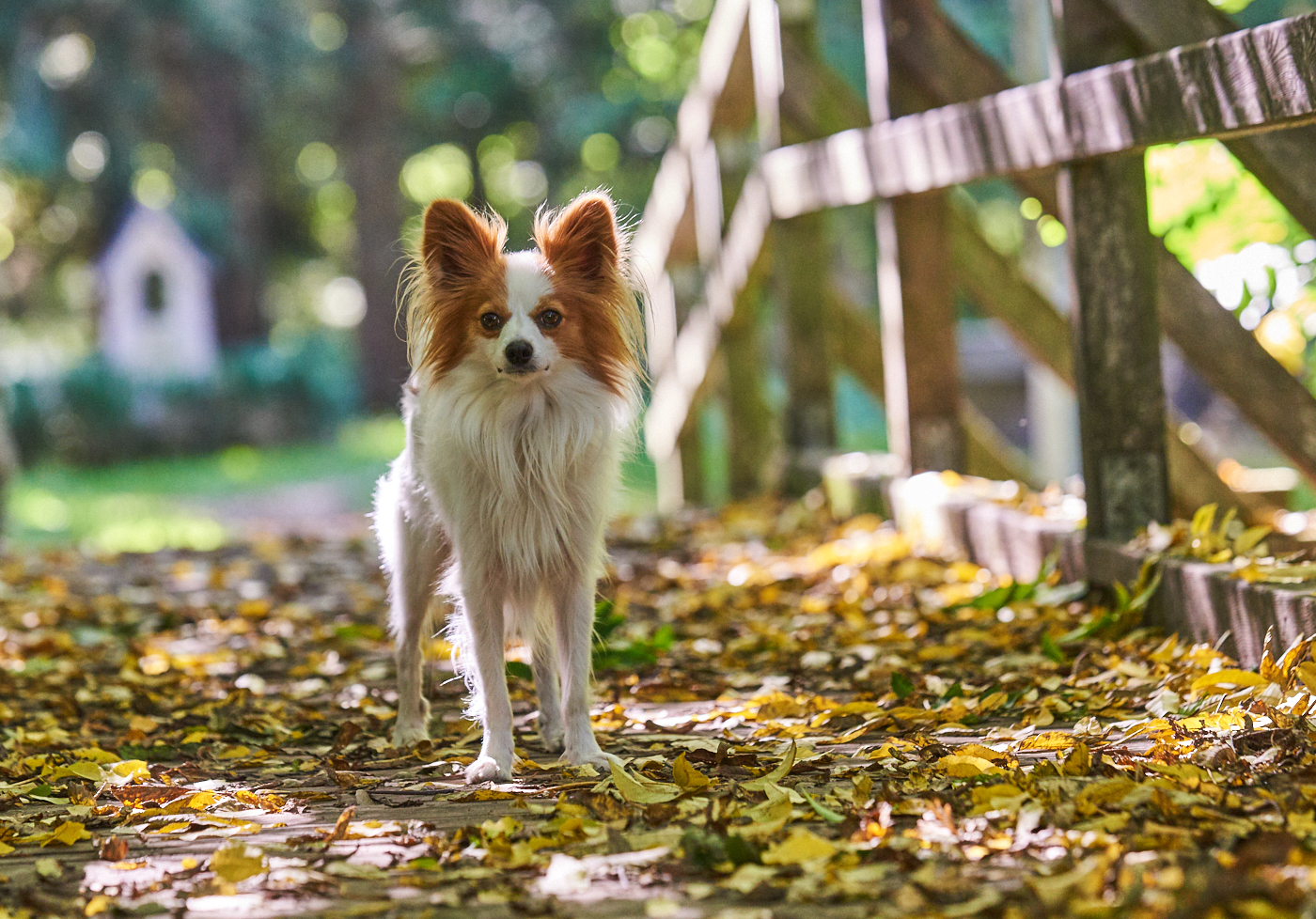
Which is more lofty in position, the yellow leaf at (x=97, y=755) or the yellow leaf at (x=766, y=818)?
the yellow leaf at (x=766, y=818)

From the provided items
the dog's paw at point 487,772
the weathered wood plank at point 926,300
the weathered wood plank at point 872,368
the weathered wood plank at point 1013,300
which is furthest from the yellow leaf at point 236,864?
the weathered wood plank at point 872,368

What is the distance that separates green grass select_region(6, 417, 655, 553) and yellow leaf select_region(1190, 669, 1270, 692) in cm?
805

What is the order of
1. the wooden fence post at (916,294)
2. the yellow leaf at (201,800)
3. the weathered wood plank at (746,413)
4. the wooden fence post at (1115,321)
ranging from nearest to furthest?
the yellow leaf at (201,800) < the wooden fence post at (1115,321) < the wooden fence post at (916,294) < the weathered wood plank at (746,413)

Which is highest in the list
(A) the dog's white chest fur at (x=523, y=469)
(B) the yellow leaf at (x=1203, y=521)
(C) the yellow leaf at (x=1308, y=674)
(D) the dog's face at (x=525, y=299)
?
(D) the dog's face at (x=525, y=299)

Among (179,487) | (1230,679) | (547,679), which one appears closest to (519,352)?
(547,679)

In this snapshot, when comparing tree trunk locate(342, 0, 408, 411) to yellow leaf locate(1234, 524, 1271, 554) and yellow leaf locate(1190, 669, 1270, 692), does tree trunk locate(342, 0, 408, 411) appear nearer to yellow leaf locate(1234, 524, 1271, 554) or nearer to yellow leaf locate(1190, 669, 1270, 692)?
yellow leaf locate(1234, 524, 1271, 554)

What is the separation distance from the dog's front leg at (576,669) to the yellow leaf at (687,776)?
38cm

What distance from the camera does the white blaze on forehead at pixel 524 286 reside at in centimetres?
370

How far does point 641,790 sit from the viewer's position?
125 inches

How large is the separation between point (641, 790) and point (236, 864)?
89 centimetres

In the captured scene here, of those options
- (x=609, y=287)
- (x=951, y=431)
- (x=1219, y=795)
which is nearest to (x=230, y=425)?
(x=951, y=431)

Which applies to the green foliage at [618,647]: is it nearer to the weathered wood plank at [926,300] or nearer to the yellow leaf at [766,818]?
the yellow leaf at [766,818]

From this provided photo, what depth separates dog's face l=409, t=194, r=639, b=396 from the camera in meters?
3.70

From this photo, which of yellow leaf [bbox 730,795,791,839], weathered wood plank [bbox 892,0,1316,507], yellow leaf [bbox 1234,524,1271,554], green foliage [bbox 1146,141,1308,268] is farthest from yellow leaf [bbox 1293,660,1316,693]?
green foliage [bbox 1146,141,1308,268]
